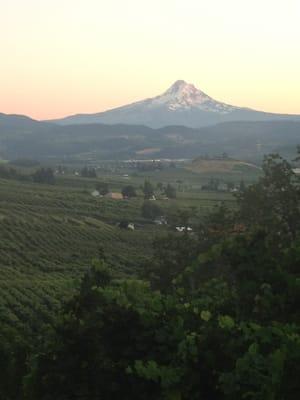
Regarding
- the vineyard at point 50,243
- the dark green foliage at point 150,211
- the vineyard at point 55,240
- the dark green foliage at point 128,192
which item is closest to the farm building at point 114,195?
the dark green foliage at point 128,192

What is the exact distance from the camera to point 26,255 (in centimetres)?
9269

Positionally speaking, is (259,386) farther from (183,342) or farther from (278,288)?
(278,288)

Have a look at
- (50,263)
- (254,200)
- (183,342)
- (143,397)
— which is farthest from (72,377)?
(50,263)

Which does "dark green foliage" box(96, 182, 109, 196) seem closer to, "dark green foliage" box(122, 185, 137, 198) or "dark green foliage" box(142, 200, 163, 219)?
"dark green foliage" box(122, 185, 137, 198)

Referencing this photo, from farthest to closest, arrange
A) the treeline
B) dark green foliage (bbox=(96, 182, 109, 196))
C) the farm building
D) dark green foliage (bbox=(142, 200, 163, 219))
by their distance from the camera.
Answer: dark green foliage (bbox=(96, 182, 109, 196)), the farm building, dark green foliage (bbox=(142, 200, 163, 219)), the treeline

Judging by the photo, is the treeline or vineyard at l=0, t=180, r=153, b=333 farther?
vineyard at l=0, t=180, r=153, b=333

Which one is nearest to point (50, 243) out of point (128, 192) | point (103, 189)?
point (128, 192)

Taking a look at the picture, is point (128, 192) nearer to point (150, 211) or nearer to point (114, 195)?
point (114, 195)

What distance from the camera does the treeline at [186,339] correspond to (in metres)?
6.86

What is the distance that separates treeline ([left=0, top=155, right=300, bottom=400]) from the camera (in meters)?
6.86

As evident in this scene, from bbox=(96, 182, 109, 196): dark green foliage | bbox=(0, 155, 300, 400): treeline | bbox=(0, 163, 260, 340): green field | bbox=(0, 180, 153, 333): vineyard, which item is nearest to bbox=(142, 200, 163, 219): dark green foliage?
bbox=(0, 163, 260, 340): green field

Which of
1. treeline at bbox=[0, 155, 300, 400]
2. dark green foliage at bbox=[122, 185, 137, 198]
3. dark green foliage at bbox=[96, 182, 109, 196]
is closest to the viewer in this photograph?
treeline at bbox=[0, 155, 300, 400]

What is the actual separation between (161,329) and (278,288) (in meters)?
2.11

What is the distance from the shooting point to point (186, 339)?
7.91 metres
